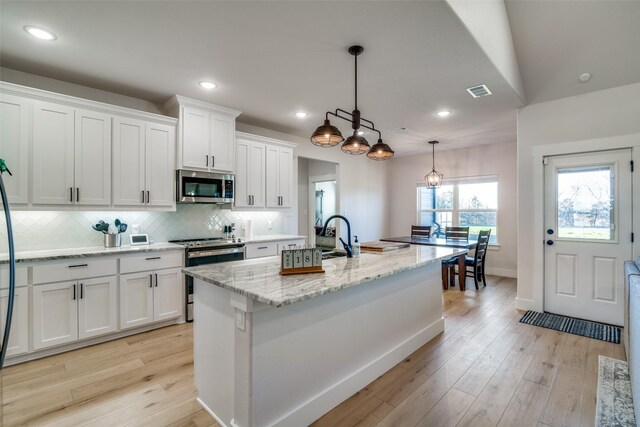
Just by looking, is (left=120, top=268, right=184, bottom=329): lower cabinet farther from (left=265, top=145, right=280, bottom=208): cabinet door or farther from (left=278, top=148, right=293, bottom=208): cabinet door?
(left=278, top=148, right=293, bottom=208): cabinet door

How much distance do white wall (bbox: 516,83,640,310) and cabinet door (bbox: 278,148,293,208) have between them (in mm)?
3316

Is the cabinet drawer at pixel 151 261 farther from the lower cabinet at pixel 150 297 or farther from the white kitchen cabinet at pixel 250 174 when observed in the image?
the white kitchen cabinet at pixel 250 174

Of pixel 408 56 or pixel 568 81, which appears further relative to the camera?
pixel 568 81

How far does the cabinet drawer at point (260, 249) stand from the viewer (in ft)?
13.4

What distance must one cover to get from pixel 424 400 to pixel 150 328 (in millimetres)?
2920

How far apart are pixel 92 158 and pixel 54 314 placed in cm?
155

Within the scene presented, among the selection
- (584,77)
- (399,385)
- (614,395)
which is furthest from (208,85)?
(614,395)

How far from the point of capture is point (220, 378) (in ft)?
6.14

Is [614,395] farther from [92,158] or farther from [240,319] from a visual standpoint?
[92,158]

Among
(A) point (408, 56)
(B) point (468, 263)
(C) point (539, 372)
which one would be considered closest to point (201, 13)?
(A) point (408, 56)

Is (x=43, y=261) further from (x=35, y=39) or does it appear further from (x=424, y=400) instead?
(x=424, y=400)

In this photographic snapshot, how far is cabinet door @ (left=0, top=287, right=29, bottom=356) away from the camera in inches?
100.0

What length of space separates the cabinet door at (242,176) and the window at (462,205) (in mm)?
4189

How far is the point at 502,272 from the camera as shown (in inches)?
240
